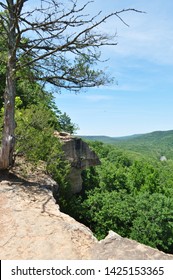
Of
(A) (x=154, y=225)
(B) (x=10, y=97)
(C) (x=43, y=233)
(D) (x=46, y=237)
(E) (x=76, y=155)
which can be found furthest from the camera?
(A) (x=154, y=225)

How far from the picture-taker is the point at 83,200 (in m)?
21.8

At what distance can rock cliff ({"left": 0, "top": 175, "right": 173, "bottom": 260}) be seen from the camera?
538 centimetres

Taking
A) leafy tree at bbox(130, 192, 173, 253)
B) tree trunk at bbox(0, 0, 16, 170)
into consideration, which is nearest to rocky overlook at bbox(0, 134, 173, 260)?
tree trunk at bbox(0, 0, 16, 170)

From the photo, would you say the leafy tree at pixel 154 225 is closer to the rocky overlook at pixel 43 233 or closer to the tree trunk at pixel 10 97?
the rocky overlook at pixel 43 233

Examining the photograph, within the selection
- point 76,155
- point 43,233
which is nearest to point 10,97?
point 43,233

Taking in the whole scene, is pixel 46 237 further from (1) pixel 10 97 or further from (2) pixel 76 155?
(2) pixel 76 155

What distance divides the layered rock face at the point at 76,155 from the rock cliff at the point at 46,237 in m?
7.00

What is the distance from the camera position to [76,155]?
16.1 m

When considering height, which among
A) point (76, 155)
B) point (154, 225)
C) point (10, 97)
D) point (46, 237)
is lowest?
point (154, 225)

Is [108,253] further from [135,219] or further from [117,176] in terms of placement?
[117,176]

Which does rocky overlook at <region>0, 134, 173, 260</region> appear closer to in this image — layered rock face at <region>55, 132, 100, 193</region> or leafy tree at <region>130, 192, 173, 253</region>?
layered rock face at <region>55, 132, 100, 193</region>

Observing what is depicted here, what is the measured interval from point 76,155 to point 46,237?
398 inches

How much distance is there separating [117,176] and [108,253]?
22.8 m
